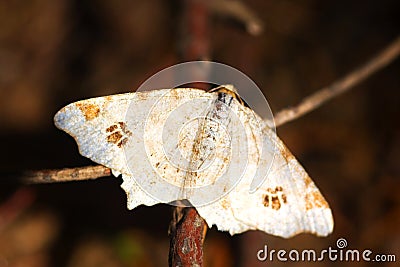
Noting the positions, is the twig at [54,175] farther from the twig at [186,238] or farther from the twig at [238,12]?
the twig at [238,12]

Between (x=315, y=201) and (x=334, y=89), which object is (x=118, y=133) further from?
(x=334, y=89)

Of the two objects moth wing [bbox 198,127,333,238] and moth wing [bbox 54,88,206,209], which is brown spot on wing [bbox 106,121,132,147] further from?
moth wing [bbox 198,127,333,238]

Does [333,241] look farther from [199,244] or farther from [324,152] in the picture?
[199,244]

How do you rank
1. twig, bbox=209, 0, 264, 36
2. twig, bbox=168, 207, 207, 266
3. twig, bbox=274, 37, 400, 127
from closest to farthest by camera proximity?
twig, bbox=168, 207, 207, 266
twig, bbox=274, 37, 400, 127
twig, bbox=209, 0, 264, 36

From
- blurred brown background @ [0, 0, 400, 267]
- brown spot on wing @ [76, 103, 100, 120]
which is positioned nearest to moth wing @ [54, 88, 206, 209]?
brown spot on wing @ [76, 103, 100, 120]

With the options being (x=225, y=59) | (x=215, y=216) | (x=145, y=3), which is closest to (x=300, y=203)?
(x=215, y=216)
